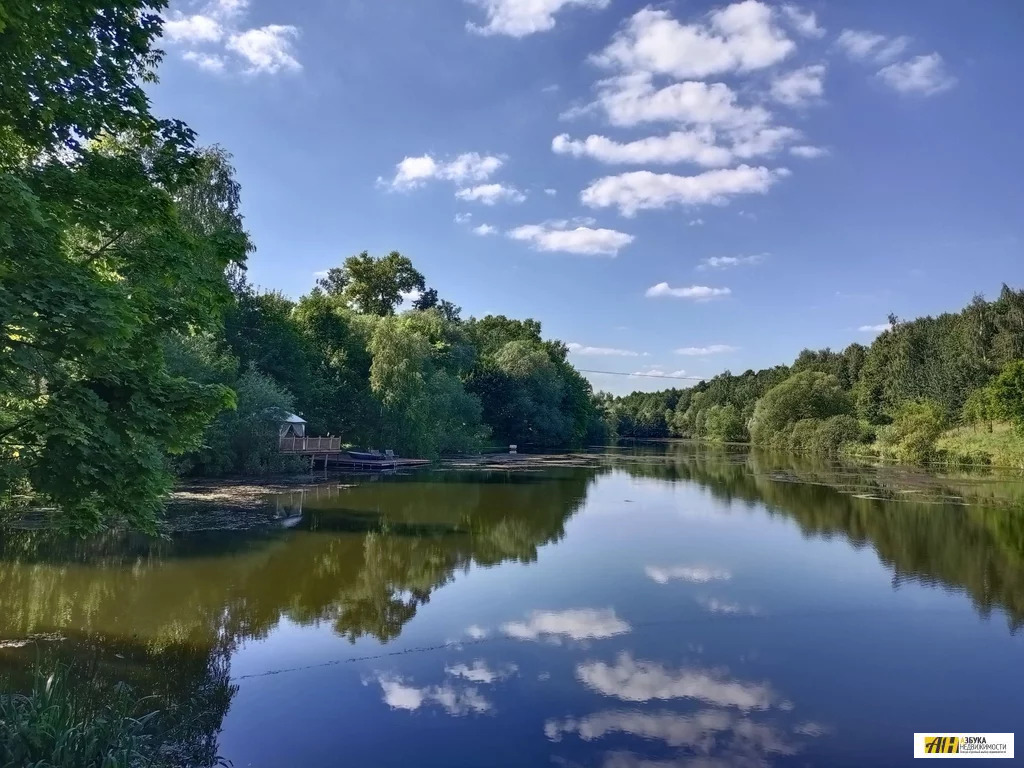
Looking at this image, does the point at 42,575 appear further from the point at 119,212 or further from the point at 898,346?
the point at 898,346

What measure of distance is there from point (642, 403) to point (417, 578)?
141 m

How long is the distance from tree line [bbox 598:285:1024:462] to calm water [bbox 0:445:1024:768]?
34.7 metres

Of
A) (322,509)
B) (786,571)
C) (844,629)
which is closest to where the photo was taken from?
(844,629)

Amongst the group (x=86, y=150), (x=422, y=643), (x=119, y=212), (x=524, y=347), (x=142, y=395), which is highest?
(x=524, y=347)

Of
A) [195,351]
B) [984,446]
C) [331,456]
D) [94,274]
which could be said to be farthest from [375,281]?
[94,274]

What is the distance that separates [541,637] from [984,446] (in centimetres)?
4824

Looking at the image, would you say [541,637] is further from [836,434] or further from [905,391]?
[905,391]

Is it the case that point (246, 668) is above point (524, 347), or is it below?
below

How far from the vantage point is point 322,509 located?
23.0 metres

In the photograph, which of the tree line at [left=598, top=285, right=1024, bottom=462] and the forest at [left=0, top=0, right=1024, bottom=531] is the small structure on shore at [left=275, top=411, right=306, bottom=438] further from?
the tree line at [left=598, top=285, right=1024, bottom=462]

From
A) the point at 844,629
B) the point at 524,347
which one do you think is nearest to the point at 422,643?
the point at 844,629

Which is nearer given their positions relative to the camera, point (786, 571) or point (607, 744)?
point (607, 744)

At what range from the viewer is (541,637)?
422 inches

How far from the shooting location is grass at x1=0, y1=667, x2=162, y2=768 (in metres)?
5.10
